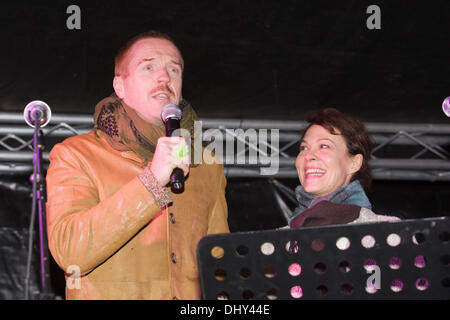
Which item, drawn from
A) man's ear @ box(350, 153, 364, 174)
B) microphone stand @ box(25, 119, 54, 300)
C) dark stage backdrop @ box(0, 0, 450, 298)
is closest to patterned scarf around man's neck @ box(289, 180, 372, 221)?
man's ear @ box(350, 153, 364, 174)

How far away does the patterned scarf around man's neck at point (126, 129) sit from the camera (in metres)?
2.46

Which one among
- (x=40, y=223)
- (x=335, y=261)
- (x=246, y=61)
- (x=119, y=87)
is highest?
(x=246, y=61)

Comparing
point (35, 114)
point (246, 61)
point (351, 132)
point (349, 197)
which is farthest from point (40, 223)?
point (246, 61)

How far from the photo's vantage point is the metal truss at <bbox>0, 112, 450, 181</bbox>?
350cm

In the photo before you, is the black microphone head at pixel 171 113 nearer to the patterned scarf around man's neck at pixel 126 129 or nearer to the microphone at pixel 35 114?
the patterned scarf around man's neck at pixel 126 129

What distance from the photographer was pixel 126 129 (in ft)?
8.08

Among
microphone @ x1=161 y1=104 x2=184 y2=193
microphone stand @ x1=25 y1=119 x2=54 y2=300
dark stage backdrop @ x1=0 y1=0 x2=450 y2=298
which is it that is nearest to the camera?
microphone stand @ x1=25 y1=119 x2=54 y2=300

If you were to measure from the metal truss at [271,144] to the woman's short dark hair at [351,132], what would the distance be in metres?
0.77

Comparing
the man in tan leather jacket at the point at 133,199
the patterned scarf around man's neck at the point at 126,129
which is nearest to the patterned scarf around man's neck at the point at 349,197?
the man in tan leather jacket at the point at 133,199

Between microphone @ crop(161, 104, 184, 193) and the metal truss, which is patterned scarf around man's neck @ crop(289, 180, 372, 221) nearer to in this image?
microphone @ crop(161, 104, 184, 193)

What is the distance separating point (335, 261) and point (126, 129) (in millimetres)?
Result: 1291

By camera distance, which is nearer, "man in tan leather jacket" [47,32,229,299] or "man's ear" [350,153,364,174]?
"man in tan leather jacket" [47,32,229,299]

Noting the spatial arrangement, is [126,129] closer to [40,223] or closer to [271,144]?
[40,223]
